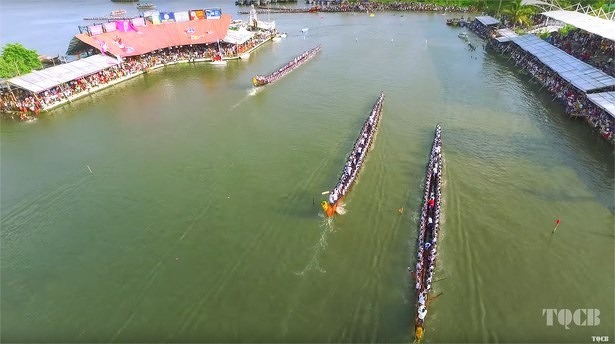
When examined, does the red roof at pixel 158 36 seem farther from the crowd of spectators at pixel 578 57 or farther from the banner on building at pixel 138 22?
the crowd of spectators at pixel 578 57

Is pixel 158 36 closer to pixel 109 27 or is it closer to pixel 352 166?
pixel 109 27

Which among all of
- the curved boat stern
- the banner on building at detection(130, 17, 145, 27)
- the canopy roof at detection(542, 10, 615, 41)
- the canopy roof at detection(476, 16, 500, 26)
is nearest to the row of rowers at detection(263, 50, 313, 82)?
the banner on building at detection(130, 17, 145, 27)

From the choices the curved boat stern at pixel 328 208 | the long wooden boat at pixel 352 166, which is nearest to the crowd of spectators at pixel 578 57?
the long wooden boat at pixel 352 166

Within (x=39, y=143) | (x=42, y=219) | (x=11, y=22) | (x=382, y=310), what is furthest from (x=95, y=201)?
(x=11, y=22)

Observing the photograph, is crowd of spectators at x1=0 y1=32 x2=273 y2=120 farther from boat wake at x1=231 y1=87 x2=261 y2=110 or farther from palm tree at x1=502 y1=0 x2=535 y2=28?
palm tree at x1=502 y1=0 x2=535 y2=28

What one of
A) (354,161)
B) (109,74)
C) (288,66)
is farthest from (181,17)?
(354,161)

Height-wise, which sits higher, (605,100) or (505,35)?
(505,35)
